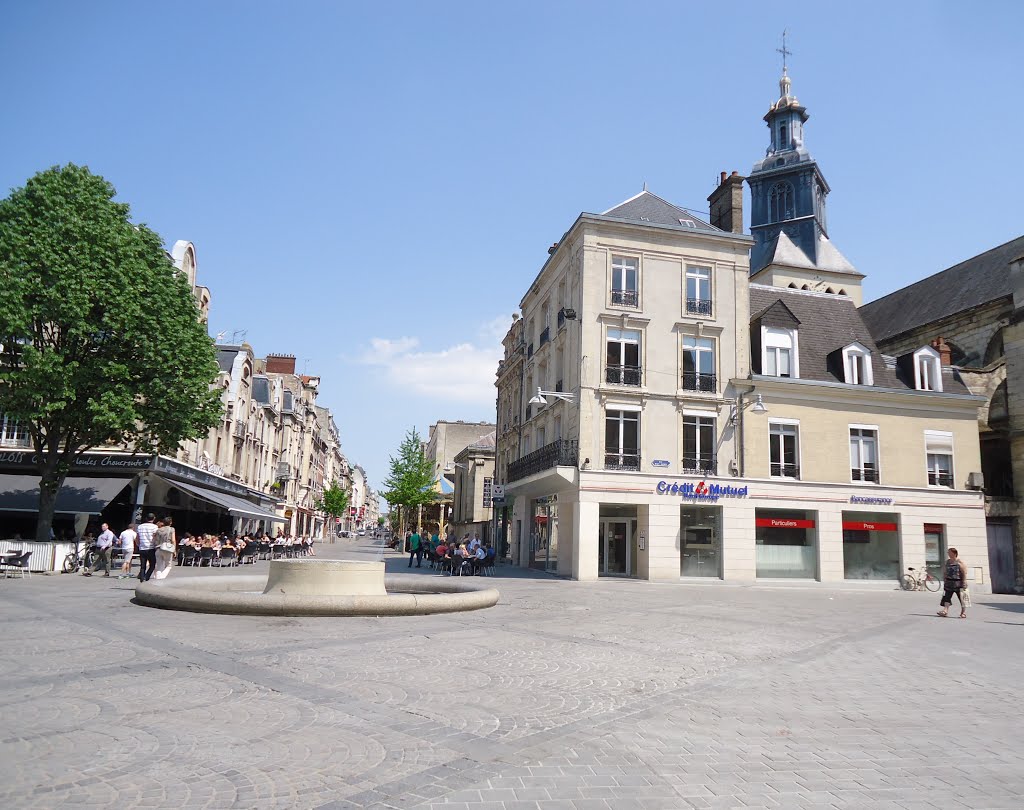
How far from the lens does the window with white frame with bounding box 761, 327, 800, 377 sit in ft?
99.1

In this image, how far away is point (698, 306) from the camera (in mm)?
29688

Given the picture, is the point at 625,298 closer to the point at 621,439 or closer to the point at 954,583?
the point at 621,439

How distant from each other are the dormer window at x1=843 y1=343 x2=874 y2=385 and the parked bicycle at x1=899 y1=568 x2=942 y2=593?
7.76m

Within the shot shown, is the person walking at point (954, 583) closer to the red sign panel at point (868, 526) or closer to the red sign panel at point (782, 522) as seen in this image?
the red sign panel at point (782, 522)

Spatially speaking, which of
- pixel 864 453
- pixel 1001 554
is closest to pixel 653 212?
pixel 864 453

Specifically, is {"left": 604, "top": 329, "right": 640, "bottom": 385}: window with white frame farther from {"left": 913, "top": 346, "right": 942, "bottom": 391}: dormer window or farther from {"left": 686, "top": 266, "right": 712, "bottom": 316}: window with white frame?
{"left": 913, "top": 346, "right": 942, "bottom": 391}: dormer window

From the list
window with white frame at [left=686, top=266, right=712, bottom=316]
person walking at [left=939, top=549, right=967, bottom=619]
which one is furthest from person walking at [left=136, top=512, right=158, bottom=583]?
window with white frame at [left=686, top=266, right=712, bottom=316]

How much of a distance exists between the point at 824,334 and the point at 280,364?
1915 inches

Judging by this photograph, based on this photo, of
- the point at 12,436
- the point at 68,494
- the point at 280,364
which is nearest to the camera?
the point at 68,494

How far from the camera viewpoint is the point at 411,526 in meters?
58.2

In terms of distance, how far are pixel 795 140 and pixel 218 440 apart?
5918 cm

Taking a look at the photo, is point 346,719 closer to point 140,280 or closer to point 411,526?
point 140,280

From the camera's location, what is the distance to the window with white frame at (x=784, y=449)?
2892cm

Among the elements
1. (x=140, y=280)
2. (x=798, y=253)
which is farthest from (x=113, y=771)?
(x=798, y=253)
